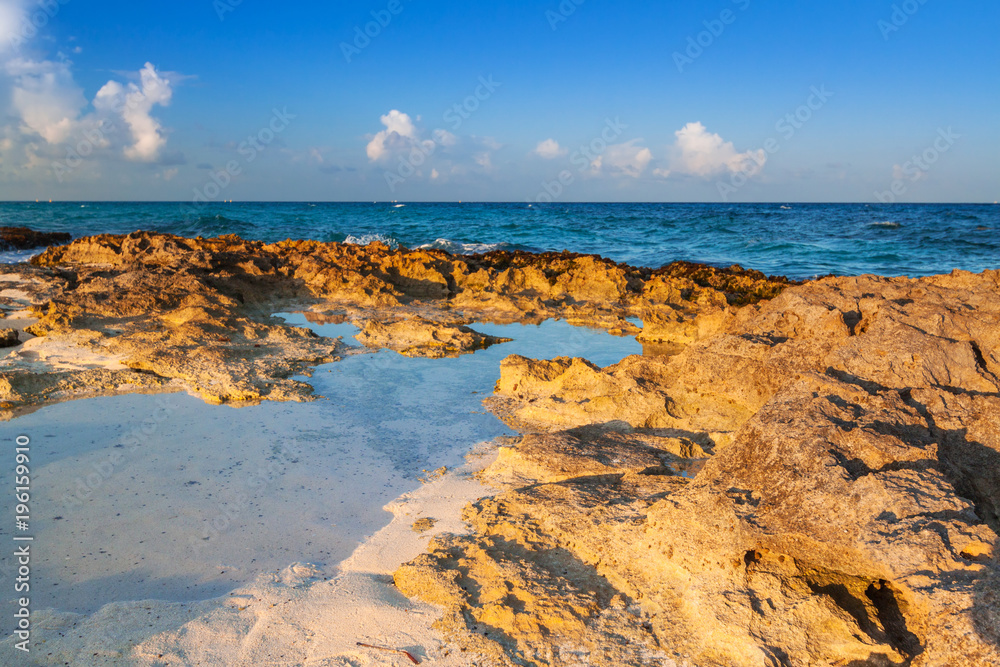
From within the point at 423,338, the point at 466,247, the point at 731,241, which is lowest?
the point at 423,338

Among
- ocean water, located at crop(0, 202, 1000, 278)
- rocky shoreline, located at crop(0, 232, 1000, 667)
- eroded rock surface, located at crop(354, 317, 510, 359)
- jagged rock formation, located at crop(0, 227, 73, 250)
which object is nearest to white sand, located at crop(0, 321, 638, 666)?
rocky shoreline, located at crop(0, 232, 1000, 667)

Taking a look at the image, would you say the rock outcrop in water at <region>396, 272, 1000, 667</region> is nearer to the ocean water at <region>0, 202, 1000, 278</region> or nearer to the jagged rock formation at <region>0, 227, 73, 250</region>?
the ocean water at <region>0, 202, 1000, 278</region>

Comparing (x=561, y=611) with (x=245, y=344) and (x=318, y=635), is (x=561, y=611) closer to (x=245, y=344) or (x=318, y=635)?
(x=318, y=635)

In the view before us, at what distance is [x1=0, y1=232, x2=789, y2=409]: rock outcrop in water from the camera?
17.1 feet

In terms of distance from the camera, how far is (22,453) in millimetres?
3697

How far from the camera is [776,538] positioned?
7.34ft

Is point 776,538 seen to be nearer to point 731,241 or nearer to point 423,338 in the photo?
point 423,338

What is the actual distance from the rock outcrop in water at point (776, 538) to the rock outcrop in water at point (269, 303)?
2.77 meters

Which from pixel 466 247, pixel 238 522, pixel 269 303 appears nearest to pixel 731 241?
pixel 466 247

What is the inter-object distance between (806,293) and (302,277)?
7931 mm

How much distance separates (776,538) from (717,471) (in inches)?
19.2

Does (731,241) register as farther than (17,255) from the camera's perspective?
Yes

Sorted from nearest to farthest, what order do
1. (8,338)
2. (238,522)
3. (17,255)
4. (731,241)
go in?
1. (238,522)
2. (8,338)
3. (17,255)
4. (731,241)

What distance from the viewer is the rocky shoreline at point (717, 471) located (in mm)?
Answer: 2059
